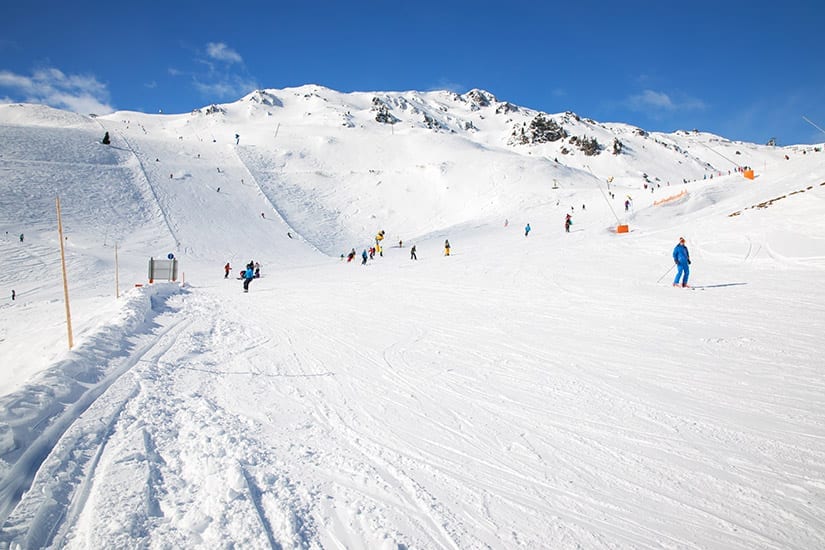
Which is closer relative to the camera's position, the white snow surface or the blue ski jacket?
the white snow surface

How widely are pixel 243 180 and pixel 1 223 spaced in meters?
27.1

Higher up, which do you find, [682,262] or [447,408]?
[682,262]

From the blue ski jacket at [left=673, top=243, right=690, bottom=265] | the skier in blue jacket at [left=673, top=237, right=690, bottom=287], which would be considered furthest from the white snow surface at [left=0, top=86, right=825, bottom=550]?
the blue ski jacket at [left=673, top=243, right=690, bottom=265]

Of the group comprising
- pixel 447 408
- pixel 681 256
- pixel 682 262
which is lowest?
pixel 447 408

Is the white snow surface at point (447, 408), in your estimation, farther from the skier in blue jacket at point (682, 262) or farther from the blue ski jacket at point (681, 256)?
the blue ski jacket at point (681, 256)

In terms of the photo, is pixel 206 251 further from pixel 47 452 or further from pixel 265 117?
pixel 265 117

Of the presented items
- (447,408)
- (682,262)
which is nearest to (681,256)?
(682,262)

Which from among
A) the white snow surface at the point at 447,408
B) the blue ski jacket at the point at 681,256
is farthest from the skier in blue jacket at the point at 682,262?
the white snow surface at the point at 447,408

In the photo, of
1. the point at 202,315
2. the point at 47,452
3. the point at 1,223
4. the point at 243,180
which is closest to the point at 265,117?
the point at 243,180

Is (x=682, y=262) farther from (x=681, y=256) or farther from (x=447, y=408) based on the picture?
(x=447, y=408)

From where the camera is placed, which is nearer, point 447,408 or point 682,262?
point 447,408

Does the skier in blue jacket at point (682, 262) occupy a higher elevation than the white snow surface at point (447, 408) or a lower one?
higher

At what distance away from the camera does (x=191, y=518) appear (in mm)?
2854

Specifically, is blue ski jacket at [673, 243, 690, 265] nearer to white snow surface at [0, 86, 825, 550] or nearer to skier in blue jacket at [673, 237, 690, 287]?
skier in blue jacket at [673, 237, 690, 287]
